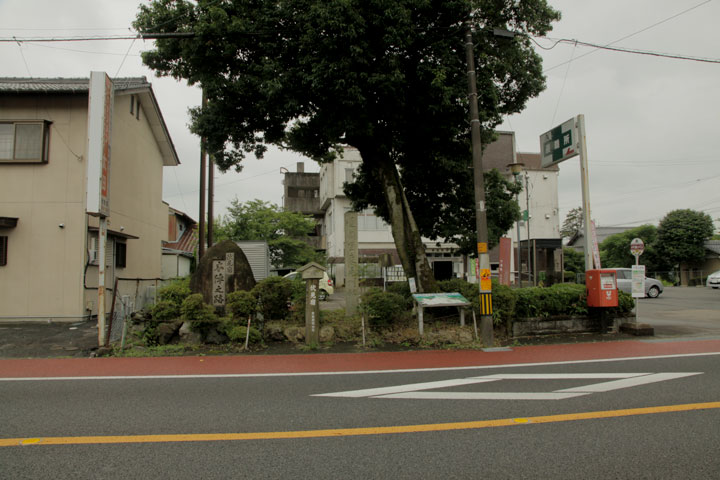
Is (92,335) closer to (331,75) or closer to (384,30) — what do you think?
(331,75)

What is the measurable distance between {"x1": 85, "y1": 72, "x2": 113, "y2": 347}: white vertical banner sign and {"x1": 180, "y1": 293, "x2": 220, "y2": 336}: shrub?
5.40ft

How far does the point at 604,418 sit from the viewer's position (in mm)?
4750

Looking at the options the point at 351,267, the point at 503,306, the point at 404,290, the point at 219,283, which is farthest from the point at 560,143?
the point at 219,283

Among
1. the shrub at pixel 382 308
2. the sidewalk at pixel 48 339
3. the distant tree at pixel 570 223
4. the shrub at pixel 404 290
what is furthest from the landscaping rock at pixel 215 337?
the distant tree at pixel 570 223

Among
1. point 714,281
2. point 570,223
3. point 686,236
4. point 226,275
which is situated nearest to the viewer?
point 226,275

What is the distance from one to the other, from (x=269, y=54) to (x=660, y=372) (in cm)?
1024

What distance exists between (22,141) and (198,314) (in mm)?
8804

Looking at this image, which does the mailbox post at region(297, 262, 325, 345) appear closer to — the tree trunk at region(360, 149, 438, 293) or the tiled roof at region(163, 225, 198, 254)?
the tree trunk at region(360, 149, 438, 293)

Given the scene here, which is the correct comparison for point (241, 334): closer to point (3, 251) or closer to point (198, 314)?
point (198, 314)

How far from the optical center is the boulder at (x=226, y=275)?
11.8 m

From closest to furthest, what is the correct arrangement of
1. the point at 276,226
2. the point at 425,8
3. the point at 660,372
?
the point at 660,372 < the point at 425,8 < the point at 276,226

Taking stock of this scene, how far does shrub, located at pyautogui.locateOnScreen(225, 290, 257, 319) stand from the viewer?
34.1 feet

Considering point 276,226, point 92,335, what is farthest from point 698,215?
point 92,335

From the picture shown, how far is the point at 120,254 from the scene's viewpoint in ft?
52.4
